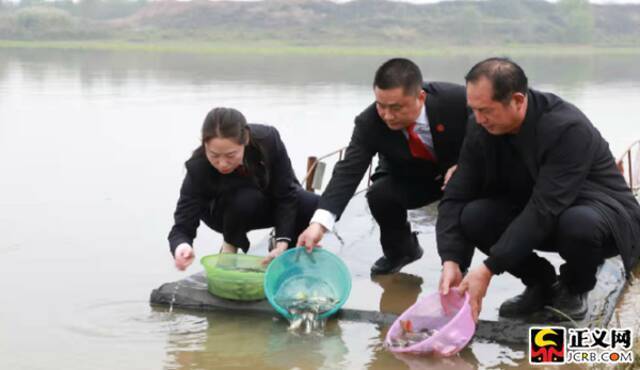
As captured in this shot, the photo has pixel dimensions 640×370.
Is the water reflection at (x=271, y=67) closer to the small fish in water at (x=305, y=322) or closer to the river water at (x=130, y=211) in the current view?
the river water at (x=130, y=211)

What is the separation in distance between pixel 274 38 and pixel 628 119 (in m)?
30.1

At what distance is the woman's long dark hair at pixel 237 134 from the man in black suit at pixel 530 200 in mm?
1025

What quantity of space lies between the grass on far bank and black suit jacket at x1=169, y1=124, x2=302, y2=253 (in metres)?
33.2

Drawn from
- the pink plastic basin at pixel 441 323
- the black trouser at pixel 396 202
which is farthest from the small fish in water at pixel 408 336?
the black trouser at pixel 396 202

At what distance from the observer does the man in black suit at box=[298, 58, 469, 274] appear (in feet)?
17.2

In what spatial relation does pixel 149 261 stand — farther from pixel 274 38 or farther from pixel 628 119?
pixel 274 38

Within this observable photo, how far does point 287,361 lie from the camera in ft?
15.7

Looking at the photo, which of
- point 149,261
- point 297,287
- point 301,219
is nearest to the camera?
point 297,287

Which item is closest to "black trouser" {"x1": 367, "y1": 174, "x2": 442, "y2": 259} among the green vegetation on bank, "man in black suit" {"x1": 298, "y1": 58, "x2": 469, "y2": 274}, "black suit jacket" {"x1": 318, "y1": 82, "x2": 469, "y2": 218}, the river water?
"man in black suit" {"x1": 298, "y1": 58, "x2": 469, "y2": 274}

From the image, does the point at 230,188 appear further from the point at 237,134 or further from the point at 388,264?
the point at 388,264

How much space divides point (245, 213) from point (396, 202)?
777 mm

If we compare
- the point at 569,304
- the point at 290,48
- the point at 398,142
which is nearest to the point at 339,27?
the point at 290,48

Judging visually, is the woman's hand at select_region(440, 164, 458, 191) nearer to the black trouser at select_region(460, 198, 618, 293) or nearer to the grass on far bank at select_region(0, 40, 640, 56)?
the black trouser at select_region(460, 198, 618, 293)

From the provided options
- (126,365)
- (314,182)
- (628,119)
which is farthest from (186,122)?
(126,365)
